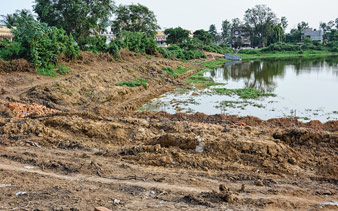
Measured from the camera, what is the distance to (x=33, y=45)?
608 inches

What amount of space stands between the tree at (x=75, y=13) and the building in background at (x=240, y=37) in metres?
66.4

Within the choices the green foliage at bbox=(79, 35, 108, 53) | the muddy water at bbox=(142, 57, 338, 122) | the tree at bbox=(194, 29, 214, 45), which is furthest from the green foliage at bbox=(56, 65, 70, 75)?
the tree at bbox=(194, 29, 214, 45)

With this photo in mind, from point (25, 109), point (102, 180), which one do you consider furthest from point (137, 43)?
point (102, 180)

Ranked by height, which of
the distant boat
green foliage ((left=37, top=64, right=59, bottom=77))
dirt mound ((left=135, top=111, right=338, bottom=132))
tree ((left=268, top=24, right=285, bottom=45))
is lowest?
dirt mound ((left=135, top=111, right=338, bottom=132))

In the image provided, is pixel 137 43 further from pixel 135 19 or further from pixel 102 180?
pixel 102 180

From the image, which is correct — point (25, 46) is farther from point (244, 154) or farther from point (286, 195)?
point (286, 195)

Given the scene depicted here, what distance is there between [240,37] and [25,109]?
298 feet

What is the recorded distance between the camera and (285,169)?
6.09m

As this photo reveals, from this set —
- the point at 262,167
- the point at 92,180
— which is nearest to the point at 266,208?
the point at 262,167

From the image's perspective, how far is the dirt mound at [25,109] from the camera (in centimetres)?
1000

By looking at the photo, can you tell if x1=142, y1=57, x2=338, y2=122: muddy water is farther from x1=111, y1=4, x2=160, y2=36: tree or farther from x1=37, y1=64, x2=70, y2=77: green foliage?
x1=111, y1=4, x2=160, y2=36: tree

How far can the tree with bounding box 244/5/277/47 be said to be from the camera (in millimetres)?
79938

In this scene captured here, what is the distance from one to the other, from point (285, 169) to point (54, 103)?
10.2m

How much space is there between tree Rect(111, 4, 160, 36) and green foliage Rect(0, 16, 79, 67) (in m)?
28.0
